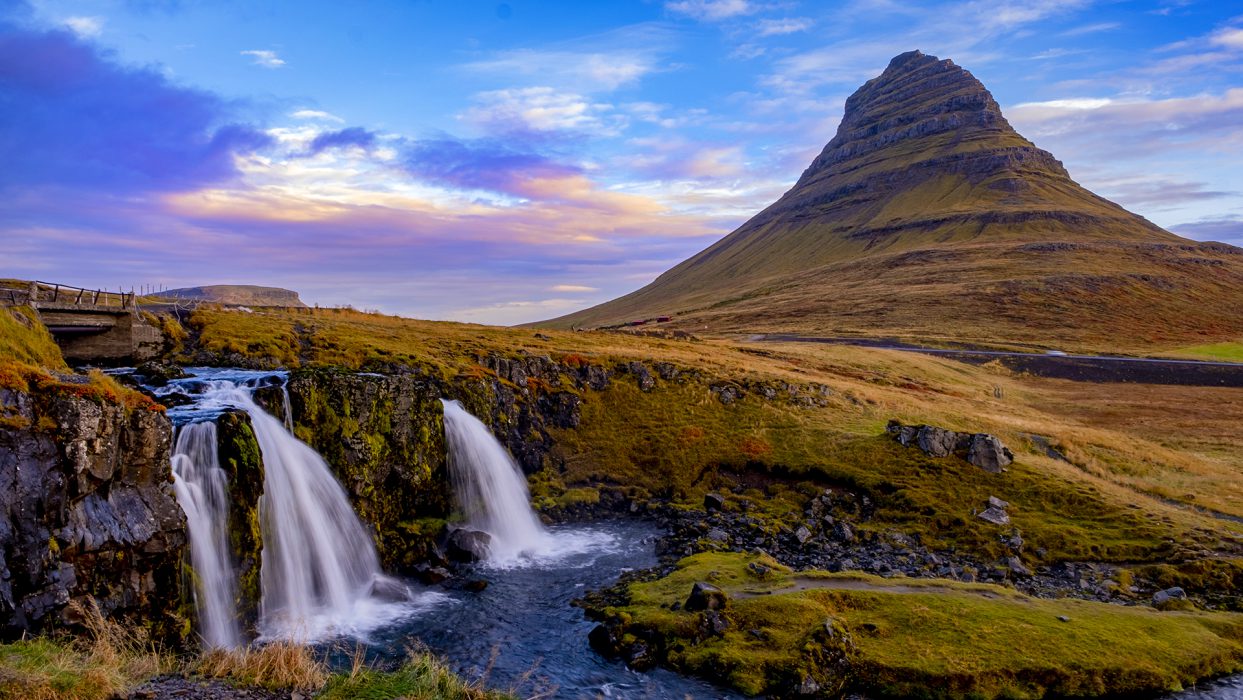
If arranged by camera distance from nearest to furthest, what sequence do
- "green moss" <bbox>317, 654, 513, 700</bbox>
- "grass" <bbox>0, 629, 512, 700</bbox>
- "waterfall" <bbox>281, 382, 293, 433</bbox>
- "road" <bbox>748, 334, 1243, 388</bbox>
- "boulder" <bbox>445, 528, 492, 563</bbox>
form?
"grass" <bbox>0, 629, 512, 700</bbox> → "green moss" <bbox>317, 654, 513, 700</bbox> → "waterfall" <bbox>281, 382, 293, 433</bbox> → "boulder" <bbox>445, 528, 492, 563</bbox> → "road" <bbox>748, 334, 1243, 388</bbox>

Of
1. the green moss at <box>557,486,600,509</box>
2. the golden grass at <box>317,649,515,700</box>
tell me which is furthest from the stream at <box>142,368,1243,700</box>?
the green moss at <box>557,486,600,509</box>

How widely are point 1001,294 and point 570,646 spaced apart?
16965cm

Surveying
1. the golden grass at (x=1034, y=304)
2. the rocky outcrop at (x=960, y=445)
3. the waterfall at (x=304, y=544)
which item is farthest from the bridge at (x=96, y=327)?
the golden grass at (x=1034, y=304)

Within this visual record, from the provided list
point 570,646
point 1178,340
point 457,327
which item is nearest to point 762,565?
point 570,646

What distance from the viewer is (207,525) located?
63.1 ft

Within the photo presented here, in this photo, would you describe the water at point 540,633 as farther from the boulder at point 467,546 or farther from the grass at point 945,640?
the grass at point 945,640

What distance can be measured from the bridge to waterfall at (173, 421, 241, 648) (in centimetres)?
1233

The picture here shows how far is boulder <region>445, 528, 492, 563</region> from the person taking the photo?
26531mm

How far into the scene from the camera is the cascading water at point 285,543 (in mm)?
18969

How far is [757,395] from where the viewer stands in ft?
142

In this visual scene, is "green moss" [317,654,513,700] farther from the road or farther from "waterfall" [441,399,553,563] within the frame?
the road

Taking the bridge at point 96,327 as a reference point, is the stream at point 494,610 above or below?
below

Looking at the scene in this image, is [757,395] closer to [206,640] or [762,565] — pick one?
[762,565]

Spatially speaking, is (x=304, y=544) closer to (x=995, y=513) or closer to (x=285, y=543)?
(x=285, y=543)
